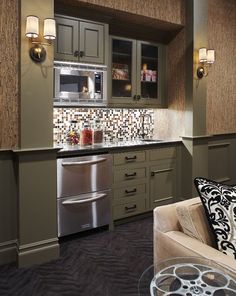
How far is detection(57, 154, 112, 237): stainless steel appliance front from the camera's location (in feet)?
9.78

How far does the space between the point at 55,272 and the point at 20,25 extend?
2.03 metres

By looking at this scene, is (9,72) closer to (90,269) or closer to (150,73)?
(90,269)

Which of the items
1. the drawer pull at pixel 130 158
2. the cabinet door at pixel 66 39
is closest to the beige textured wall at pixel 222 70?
the drawer pull at pixel 130 158

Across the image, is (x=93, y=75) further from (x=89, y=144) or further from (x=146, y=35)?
(x=146, y=35)

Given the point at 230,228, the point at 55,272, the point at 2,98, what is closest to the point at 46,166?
the point at 2,98

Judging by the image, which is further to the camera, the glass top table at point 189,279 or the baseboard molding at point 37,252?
the baseboard molding at point 37,252

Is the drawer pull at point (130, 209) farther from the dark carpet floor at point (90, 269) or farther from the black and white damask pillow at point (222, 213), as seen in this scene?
the black and white damask pillow at point (222, 213)

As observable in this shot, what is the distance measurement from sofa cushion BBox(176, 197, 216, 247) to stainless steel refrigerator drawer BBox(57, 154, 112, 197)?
5.21 feet

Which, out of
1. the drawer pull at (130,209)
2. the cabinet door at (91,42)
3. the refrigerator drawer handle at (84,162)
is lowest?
the drawer pull at (130,209)

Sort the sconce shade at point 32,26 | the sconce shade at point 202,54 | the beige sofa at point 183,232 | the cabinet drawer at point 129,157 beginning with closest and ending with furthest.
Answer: the beige sofa at point 183,232
the sconce shade at point 32,26
the cabinet drawer at point 129,157
the sconce shade at point 202,54

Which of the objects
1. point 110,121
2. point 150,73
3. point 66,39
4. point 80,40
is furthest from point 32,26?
point 150,73

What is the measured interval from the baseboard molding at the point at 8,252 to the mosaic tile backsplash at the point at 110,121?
1269mm

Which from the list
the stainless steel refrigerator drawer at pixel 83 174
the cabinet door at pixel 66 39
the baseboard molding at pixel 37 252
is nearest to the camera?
the baseboard molding at pixel 37 252

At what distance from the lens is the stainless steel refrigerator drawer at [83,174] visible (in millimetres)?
2965
